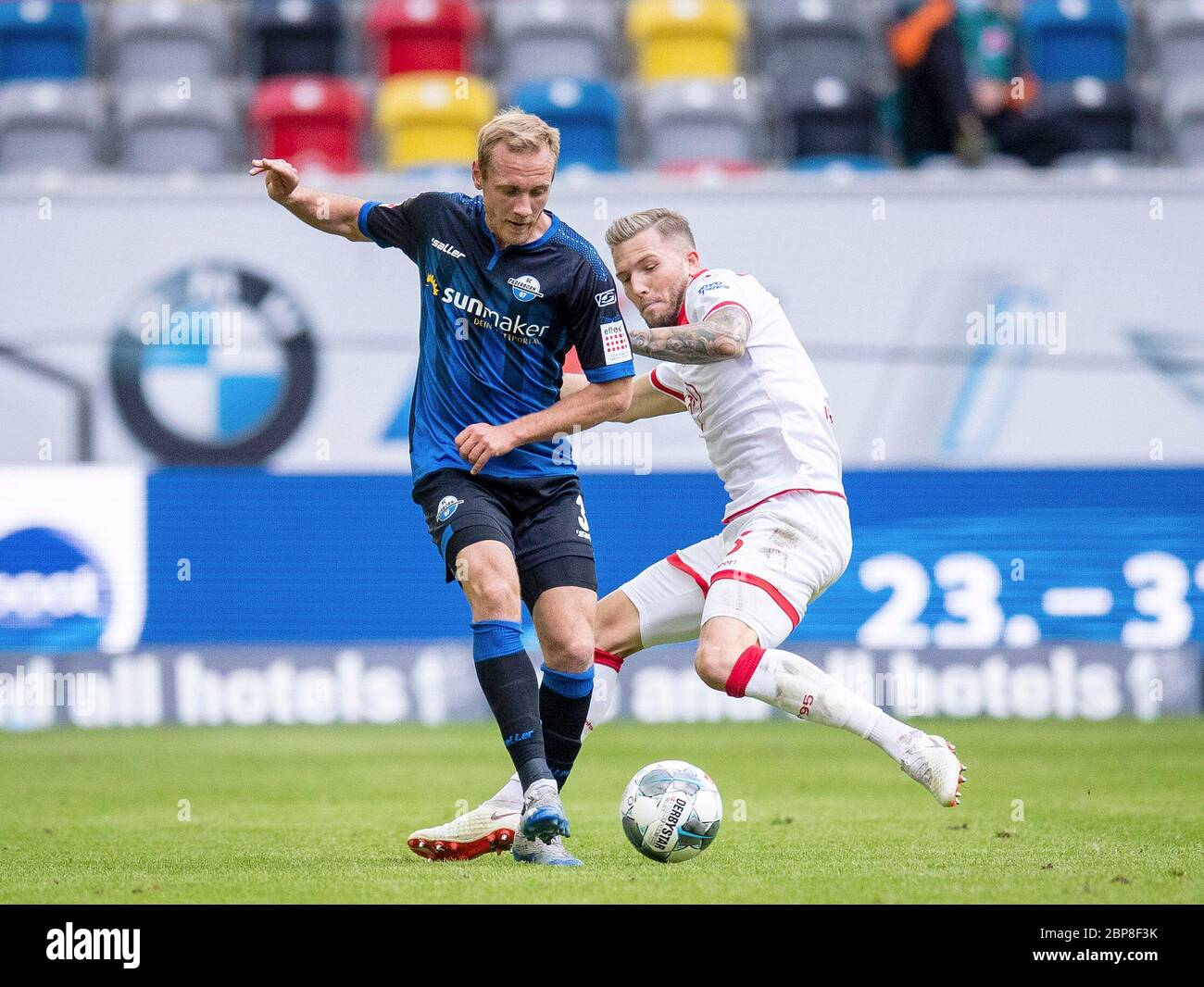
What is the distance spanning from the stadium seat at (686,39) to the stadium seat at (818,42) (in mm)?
438

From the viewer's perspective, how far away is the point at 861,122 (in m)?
13.5

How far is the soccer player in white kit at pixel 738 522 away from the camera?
19.1ft

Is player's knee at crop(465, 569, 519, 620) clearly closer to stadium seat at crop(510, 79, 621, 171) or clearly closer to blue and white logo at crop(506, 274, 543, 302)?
blue and white logo at crop(506, 274, 543, 302)

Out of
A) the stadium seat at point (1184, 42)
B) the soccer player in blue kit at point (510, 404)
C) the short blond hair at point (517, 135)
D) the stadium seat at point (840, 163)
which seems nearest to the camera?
the short blond hair at point (517, 135)

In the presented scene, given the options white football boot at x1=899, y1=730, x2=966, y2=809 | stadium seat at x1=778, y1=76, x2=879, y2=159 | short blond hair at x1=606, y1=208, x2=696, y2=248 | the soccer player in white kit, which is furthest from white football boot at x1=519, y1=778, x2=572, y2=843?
stadium seat at x1=778, y1=76, x2=879, y2=159

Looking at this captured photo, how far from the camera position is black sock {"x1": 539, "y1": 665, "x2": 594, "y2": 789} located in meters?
5.99

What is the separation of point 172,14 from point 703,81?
444cm

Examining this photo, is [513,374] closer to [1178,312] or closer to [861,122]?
[1178,312]

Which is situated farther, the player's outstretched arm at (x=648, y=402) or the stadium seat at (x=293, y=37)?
the stadium seat at (x=293, y=37)

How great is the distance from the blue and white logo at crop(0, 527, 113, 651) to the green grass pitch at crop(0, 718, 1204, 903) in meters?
0.65

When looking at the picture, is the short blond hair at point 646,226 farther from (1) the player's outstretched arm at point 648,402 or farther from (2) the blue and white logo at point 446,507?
(2) the blue and white logo at point 446,507

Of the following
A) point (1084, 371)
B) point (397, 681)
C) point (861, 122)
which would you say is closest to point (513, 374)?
point (397, 681)
